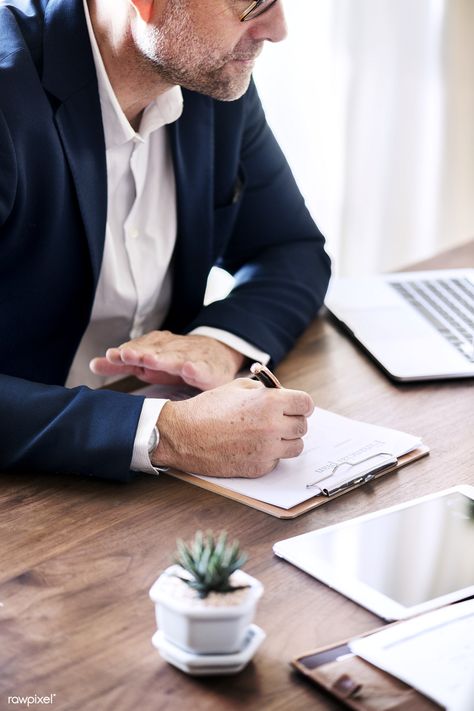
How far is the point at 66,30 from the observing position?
1.52 metres

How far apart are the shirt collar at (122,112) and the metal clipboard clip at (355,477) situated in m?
0.70

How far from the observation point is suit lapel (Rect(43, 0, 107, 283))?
1.49 m

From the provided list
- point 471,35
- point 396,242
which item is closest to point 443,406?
point 396,242

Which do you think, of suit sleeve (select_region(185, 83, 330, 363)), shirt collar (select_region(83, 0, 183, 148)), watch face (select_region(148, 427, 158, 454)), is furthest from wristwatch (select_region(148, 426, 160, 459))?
shirt collar (select_region(83, 0, 183, 148))

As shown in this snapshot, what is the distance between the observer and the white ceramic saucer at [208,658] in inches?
34.2

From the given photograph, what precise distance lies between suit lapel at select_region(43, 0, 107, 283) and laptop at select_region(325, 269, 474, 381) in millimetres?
480

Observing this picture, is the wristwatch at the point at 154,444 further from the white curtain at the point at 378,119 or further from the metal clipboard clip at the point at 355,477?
the white curtain at the point at 378,119

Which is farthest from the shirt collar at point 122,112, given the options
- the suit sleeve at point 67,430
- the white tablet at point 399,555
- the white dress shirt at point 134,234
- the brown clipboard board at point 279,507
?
the white tablet at point 399,555

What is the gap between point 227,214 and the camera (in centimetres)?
183

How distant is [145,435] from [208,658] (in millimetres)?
416

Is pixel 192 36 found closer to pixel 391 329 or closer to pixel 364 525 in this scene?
pixel 391 329

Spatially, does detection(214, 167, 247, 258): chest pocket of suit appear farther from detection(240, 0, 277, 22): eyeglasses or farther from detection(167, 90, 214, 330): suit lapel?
detection(240, 0, 277, 22): eyeglasses

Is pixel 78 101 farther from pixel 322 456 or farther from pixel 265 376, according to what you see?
pixel 322 456

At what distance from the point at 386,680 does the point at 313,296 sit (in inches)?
38.6
